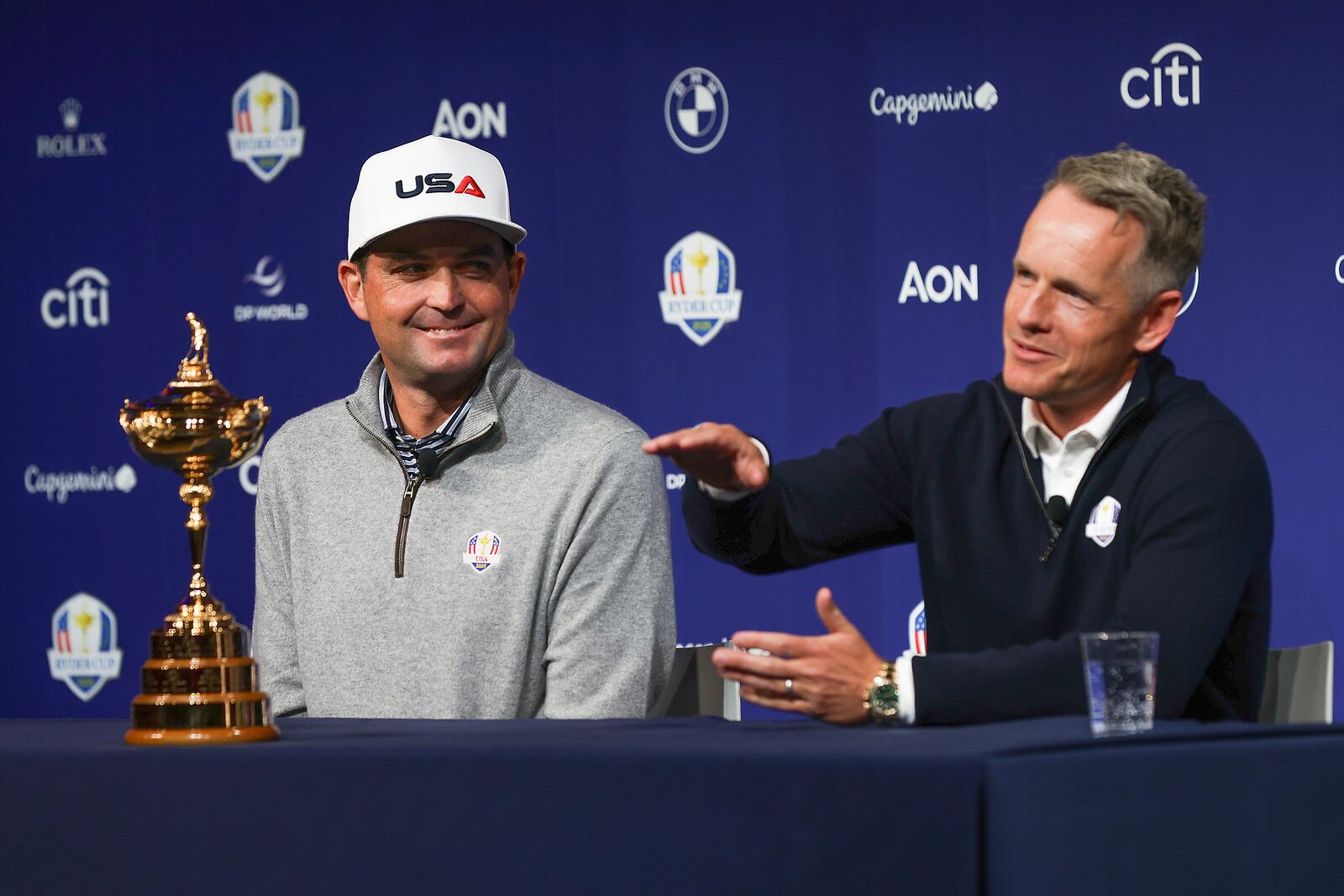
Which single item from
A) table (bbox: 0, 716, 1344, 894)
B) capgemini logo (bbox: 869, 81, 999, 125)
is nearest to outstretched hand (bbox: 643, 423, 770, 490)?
table (bbox: 0, 716, 1344, 894)

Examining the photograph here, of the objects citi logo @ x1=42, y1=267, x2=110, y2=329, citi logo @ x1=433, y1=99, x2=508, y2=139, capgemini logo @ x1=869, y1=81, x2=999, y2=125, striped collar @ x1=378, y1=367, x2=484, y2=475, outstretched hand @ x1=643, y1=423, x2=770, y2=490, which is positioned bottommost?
outstretched hand @ x1=643, y1=423, x2=770, y2=490

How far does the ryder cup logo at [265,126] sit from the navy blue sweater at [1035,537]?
A: 2829 mm

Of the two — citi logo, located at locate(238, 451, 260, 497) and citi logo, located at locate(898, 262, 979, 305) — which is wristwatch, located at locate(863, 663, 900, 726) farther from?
citi logo, located at locate(238, 451, 260, 497)

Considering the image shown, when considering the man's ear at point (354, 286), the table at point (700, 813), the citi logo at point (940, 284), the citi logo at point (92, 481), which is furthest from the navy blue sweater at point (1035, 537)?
the citi logo at point (92, 481)

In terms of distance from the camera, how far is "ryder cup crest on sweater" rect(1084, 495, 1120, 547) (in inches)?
70.5

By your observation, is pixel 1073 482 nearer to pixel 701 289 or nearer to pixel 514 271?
pixel 514 271

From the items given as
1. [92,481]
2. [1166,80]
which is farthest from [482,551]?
[92,481]

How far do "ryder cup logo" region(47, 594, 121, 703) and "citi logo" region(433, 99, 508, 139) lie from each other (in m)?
1.64

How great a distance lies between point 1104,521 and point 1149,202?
393mm

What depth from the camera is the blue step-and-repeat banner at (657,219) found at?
3973 mm

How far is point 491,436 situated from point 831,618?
41.1 inches

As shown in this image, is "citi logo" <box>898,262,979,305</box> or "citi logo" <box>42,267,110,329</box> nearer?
"citi logo" <box>898,262,979,305</box>

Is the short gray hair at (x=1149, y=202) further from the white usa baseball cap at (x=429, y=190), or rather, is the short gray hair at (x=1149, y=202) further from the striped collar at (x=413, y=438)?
the striped collar at (x=413, y=438)

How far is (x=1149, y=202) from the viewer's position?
6.26 feet
